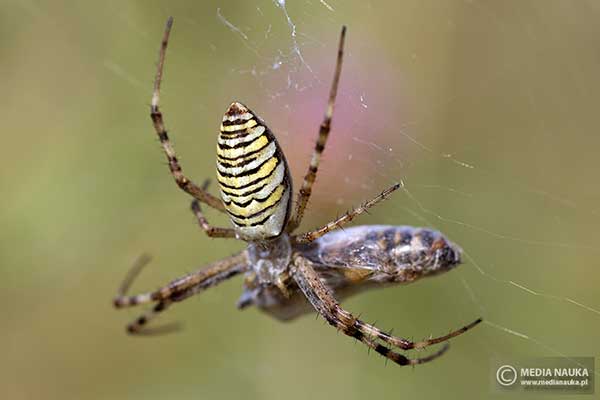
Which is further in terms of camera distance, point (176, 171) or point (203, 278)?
point (203, 278)

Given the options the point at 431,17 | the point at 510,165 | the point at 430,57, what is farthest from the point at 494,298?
the point at 431,17

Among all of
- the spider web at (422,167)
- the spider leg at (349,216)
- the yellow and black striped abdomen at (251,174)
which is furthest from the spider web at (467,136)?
the yellow and black striped abdomen at (251,174)

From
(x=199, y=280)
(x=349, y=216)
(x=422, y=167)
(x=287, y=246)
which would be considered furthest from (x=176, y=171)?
(x=422, y=167)

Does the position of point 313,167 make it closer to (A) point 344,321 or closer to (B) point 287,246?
(B) point 287,246

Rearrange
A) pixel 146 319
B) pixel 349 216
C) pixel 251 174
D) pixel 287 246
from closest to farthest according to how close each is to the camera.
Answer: pixel 251 174, pixel 349 216, pixel 287 246, pixel 146 319

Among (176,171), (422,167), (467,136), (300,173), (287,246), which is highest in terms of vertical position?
(467,136)

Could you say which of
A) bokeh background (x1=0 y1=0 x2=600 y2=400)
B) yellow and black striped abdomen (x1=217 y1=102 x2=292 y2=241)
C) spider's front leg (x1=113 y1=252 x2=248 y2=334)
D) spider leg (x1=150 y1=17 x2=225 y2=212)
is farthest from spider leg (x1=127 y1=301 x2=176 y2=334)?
yellow and black striped abdomen (x1=217 y1=102 x2=292 y2=241)

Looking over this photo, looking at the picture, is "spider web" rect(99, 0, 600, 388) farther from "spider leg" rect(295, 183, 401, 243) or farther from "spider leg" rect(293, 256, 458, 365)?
"spider leg" rect(295, 183, 401, 243)

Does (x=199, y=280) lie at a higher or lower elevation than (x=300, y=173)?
lower

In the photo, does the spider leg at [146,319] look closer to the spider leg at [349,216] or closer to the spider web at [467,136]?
the spider web at [467,136]
